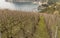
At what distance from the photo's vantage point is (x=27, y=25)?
183 inches

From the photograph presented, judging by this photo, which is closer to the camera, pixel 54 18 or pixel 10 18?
pixel 10 18

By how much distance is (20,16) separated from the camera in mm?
4652

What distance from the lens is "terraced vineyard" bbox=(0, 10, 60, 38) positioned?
14.7 feet

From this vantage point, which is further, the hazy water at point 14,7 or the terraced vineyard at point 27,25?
the hazy water at point 14,7

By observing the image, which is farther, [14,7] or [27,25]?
[14,7]

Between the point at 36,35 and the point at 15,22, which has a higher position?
the point at 15,22

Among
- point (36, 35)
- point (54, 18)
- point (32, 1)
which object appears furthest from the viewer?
point (32, 1)

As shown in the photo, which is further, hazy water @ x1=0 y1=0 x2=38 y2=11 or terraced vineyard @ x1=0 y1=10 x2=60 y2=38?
hazy water @ x1=0 y1=0 x2=38 y2=11

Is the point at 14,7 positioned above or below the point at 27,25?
Result: below

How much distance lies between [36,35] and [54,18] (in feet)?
2.46

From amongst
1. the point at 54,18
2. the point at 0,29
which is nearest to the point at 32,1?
the point at 54,18

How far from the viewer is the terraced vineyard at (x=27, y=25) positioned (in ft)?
14.7

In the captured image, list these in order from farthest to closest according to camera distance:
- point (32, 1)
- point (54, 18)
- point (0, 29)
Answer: point (32, 1)
point (54, 18)
point (0, 29)

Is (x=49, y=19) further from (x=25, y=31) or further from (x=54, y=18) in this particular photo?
(x=25, y=31)
